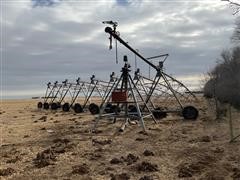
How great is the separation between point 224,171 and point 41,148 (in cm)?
922

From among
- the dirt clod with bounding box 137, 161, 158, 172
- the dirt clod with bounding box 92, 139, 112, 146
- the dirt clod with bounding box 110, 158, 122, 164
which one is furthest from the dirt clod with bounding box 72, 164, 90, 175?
the dirt clod with bounding box 92, 139, 112, 146

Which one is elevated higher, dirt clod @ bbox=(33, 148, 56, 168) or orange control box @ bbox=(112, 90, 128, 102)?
orange control box @ bbox=(112, 90, 128, 102)

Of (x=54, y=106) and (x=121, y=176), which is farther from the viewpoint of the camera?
(x=54, y=106)

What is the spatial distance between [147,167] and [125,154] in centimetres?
286

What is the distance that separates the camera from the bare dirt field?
1526 centimetres

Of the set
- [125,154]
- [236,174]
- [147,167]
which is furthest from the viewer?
[125,154]

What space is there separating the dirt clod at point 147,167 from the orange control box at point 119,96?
379 inches

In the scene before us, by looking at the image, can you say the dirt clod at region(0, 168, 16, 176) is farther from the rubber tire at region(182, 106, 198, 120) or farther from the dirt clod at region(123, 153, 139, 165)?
the rubber tire at region(182, 106, 198, 120)

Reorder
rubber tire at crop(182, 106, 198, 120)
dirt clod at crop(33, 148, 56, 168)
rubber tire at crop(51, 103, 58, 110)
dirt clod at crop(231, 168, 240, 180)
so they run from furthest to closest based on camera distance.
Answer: rubber tire at crop(51, 103, 58, 110) → rubber tire at crop(182, 106, 198, 120) → dirt clod at crop(33, 148, 56, 168) → dirt clod at crop(231, 168, 240, 180)

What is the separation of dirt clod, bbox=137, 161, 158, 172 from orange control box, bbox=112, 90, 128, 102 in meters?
9.63

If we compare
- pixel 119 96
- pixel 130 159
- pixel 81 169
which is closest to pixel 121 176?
pixel 81 169

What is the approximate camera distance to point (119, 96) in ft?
83.9

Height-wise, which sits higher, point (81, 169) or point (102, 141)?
point (102, 141)

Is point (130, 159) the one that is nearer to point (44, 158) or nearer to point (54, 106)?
point (44, 158)
